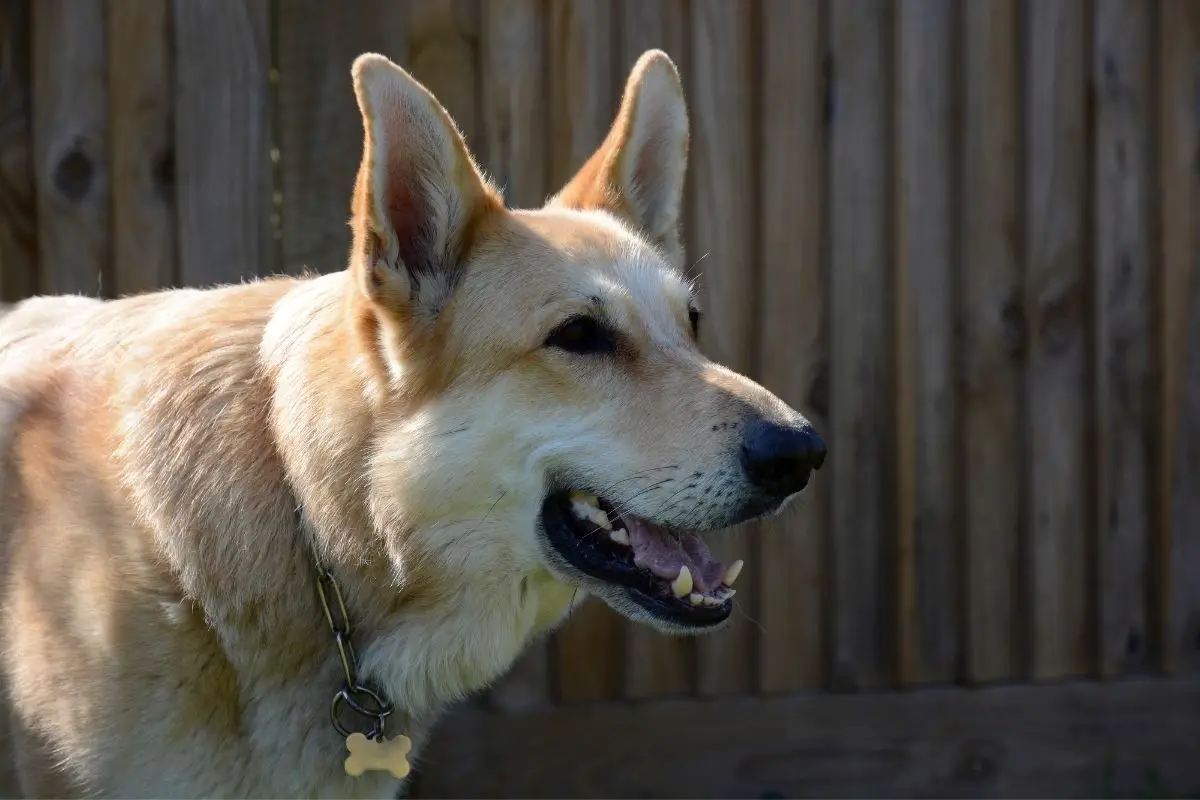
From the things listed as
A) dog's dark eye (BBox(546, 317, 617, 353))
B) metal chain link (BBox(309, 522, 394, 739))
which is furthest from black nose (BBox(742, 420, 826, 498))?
metal chain link (BBox(309, 522, 394, 739))

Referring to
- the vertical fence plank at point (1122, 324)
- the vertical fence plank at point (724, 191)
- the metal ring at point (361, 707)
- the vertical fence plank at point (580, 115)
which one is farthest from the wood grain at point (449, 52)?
the vertical fence plank at point (1122, 324)

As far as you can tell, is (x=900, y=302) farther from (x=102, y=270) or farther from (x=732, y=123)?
(x=102, y=270)

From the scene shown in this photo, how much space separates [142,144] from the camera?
4.23 meters

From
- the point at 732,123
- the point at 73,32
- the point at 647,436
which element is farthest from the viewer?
the point at 732,123

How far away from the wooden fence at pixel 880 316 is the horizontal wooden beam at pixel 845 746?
0.04 feet

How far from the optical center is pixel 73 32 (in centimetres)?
416

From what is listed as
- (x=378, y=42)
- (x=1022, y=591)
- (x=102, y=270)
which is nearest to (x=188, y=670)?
(x=102, y=270)

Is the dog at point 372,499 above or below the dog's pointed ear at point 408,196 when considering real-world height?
below

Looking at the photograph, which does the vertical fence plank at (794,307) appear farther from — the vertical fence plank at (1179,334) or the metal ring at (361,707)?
the metal ring at (361,707)

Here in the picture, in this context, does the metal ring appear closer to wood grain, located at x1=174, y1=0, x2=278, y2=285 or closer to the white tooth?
the white tooth

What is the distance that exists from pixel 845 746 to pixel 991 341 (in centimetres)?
155

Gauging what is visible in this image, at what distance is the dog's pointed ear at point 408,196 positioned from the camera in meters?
2.77

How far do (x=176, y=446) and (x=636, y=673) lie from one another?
211 cm

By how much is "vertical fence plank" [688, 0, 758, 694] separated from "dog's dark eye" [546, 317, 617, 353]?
1.60m
